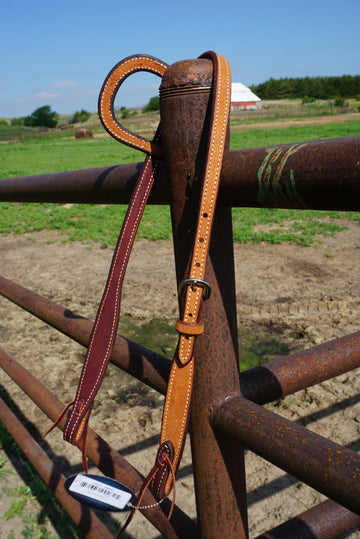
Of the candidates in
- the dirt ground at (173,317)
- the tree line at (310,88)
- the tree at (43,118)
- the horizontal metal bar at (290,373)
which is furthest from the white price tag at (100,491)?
the tree line at (310,88)

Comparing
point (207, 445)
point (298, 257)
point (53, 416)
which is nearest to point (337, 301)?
point (298, 257)

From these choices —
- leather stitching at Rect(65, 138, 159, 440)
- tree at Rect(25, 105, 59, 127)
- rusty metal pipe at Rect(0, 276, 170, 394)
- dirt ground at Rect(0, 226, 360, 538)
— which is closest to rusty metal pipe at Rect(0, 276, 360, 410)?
rusty metal pipe at Rect(0, 276, 170, 394)

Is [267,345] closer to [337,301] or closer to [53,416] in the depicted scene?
[337,301]

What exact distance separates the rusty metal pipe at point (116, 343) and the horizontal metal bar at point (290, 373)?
150 millimetres

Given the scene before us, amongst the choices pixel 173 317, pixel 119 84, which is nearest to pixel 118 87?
pixel 119 84

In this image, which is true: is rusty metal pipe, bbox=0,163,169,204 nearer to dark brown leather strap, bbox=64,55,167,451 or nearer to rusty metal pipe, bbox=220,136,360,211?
dark brown leather strap, bbox=64,55,167,451

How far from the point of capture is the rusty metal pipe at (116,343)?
84 centimetres

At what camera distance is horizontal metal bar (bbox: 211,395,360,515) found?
1.76 ft

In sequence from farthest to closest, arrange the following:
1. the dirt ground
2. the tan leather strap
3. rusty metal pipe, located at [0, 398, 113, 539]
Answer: the dirt ground
rusty metal pipe, located at [0, 398, 113, 539]
the tan leather strap

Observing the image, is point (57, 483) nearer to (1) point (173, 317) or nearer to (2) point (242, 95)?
(1) point (173, 317)

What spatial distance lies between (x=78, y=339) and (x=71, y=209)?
7900mm

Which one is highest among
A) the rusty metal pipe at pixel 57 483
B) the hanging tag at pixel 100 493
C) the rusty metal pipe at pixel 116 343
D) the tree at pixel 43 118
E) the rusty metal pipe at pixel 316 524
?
the tree at pixel 43 118

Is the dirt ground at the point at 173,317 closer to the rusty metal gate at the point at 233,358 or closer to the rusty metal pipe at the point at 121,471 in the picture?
the rusty metal pipe at the point at 121,471

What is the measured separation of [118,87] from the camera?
77cm
